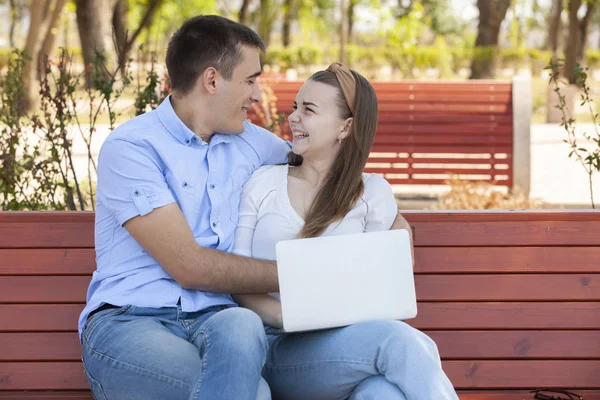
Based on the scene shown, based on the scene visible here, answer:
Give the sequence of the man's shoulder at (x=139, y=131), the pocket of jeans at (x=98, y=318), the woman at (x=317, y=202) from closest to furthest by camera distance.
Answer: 1. the woman at (x=317, y=202)
2. the pocket of jeans at (x=98, y=318)
3. the man's shoulder at (x=139, y=131)

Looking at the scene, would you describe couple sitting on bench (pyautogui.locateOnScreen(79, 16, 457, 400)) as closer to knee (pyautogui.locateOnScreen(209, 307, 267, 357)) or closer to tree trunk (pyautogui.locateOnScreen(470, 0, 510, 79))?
knee (pyautogui.locateOnScreen(209, 307, 267, 357))

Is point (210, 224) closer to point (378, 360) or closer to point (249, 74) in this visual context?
point (249, 74)

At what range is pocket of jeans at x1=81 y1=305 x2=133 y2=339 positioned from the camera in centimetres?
311

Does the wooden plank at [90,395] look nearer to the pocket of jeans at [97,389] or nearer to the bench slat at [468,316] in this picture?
the bench slat at [468,316]

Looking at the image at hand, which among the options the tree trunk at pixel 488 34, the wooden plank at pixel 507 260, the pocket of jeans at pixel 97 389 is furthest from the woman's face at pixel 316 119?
the tree trunk at pixel 488 34

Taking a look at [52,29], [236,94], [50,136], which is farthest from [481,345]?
[52,29]

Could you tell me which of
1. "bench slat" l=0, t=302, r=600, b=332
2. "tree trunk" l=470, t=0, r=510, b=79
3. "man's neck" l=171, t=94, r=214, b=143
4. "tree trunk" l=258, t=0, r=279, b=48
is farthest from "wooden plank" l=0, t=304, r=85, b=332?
"tree trunk" l=258, t=0, r=279, b=48

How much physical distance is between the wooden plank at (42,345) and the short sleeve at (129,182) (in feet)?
2.27

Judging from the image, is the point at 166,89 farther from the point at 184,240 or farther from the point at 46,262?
the point at 184,240

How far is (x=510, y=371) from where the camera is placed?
365 centimetres

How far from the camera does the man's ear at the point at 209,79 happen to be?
3.38 m

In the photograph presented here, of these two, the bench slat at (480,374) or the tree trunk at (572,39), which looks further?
the tree trunk at (572,39)

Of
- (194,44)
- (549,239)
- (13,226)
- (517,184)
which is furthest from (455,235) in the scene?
(517,184)

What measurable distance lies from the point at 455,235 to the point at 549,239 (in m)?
0.36
